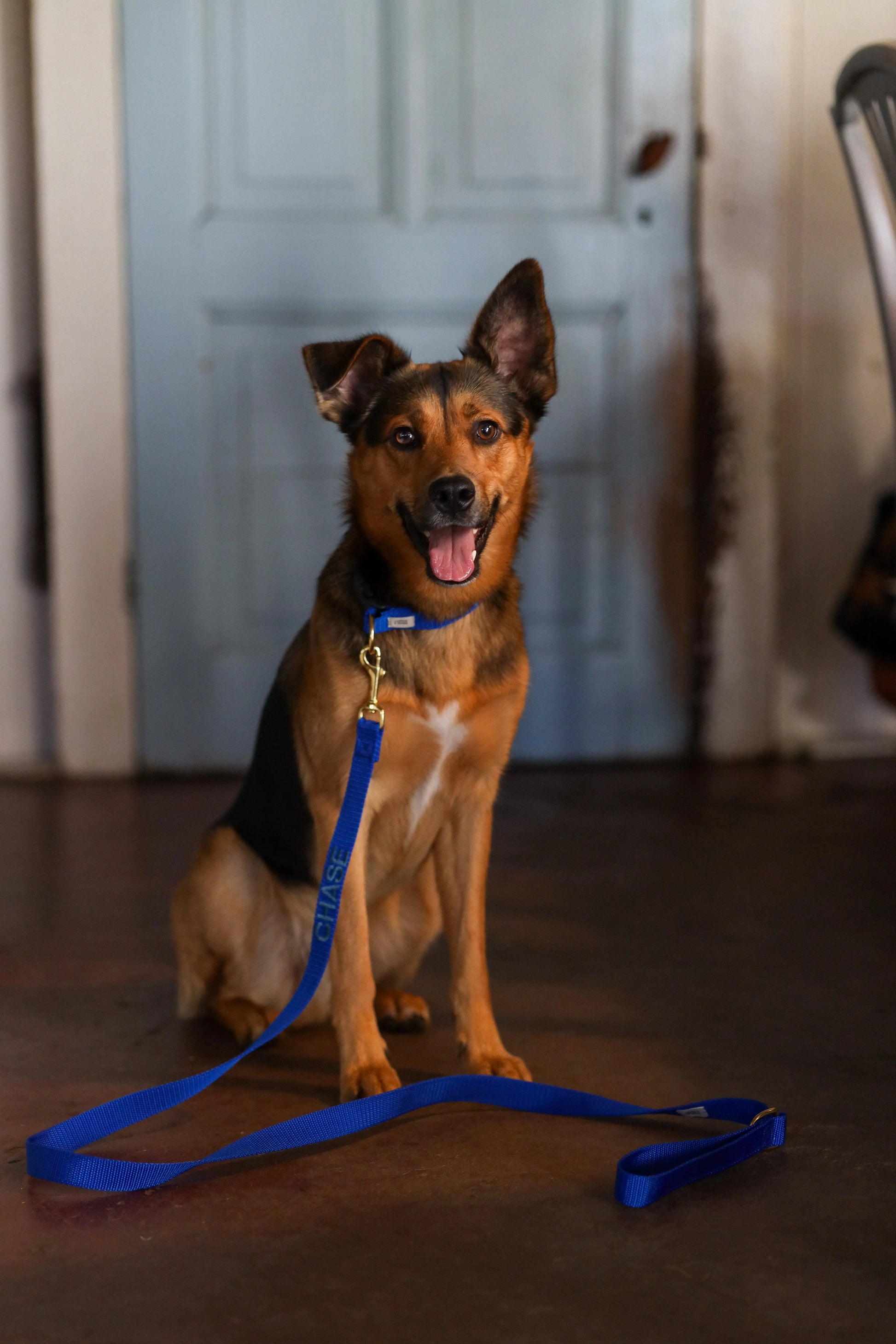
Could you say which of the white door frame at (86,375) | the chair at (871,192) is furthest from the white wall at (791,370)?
the white door frame at (86,375)

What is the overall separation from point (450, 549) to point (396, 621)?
13cm

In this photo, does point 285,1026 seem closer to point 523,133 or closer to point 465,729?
point 465,729

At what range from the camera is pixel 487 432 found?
1843 mm

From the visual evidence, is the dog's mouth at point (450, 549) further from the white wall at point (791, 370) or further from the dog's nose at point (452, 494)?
the white wall at point (791, 370)

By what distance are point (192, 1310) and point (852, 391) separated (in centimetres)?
332

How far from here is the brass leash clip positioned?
5.73ft

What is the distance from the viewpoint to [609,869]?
286 cm

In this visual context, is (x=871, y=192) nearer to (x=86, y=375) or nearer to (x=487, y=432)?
(x=487, y=432)

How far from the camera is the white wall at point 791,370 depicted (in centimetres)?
366

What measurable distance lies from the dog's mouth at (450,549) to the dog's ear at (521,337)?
0.26 metres

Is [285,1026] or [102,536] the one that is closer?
[285,1026]

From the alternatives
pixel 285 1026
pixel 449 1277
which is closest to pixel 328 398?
pixel 285 1026

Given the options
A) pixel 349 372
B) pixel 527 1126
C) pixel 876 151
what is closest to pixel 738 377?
pixel 876 151

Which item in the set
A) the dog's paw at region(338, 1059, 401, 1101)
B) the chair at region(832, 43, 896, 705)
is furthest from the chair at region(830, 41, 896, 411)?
the dog's paw at region(338, 1059, 401, 1101)
